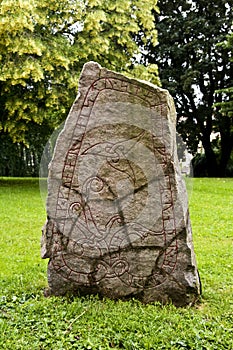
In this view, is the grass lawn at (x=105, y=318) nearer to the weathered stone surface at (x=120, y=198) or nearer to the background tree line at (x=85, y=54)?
the weathered stone surface at (x=120, y=198)

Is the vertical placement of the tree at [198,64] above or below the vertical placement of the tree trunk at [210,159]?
above

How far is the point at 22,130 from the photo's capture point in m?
13.3

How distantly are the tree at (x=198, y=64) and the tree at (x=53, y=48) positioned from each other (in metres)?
6.46

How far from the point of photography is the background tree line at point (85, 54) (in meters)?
11.3

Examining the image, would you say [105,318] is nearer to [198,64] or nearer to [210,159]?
[198,64]

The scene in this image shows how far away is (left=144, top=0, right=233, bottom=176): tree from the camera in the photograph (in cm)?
2022

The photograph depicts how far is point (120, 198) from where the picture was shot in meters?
4.11

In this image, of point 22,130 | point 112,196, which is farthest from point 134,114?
point 22,130

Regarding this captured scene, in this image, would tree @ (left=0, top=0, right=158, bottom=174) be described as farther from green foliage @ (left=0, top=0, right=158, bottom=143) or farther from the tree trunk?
the tree trunk

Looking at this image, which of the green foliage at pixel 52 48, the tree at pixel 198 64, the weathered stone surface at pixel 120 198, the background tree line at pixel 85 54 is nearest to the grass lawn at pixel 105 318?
the weathered stone surface at pixel 120 198

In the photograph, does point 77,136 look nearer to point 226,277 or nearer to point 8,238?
point 226,277

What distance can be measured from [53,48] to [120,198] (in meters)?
8.76

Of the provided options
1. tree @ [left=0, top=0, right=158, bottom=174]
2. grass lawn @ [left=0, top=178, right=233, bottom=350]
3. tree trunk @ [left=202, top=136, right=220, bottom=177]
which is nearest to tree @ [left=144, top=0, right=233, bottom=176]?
tree trunk @ [left=202, top=136, right=220, bottom=177]

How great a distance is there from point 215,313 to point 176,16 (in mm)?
19556
